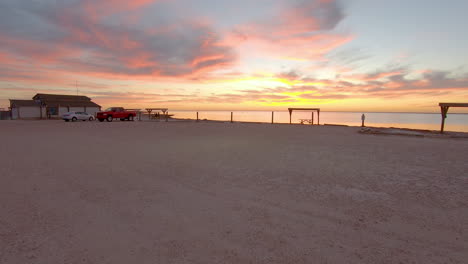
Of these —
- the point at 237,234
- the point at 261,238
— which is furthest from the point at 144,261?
the point at 261,238

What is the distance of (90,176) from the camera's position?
5.96 m

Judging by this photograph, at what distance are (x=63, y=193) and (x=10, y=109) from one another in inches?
2284

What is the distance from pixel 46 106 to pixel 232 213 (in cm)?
5564

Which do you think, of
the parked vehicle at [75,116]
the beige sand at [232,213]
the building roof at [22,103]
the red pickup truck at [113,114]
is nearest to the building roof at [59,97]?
the building roof at [22,103]

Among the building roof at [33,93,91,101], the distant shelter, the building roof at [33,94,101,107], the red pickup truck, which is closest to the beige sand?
the red pickup truck

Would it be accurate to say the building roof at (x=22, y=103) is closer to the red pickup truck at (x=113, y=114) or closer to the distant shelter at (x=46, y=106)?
the distant shelter at (x=46, y=106)

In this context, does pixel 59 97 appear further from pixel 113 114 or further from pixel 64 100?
pixel 113 114

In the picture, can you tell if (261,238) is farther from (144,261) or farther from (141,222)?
(141,222)

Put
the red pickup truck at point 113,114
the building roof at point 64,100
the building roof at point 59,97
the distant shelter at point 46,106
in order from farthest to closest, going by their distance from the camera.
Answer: the building roof at point 59,97 < the building roof at point 64,100 < the distant shelter at point 46,106 < the red pickup truck at point 113,114

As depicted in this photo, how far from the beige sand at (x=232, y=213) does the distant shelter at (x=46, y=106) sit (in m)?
50.3

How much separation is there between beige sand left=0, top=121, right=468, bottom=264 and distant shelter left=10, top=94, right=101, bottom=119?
5028 cm

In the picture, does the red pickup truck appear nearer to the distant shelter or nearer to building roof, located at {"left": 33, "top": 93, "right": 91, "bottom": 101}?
the distant shelter

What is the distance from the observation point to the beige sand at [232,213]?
286cm

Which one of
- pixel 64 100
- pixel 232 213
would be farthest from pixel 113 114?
pixel 232 213
